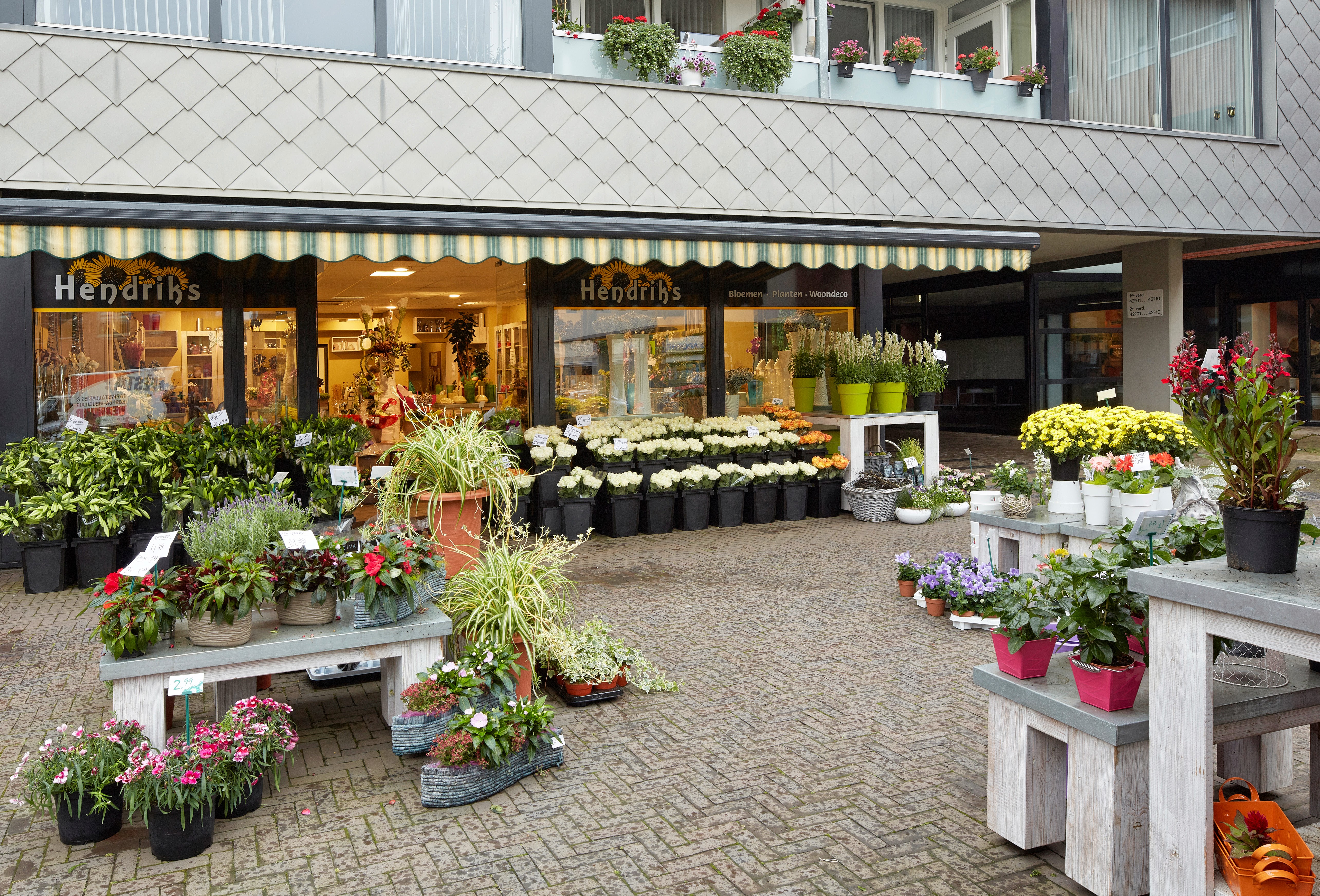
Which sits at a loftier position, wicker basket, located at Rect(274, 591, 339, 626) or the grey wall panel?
the grey wall panel

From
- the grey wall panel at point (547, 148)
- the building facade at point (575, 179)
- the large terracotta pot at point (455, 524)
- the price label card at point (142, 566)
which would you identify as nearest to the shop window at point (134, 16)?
the building facade at point (575, 179)

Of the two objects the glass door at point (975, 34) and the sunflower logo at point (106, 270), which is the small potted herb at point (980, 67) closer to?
the glass door at point (975, 34)

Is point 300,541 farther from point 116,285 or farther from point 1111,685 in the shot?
point 116,285

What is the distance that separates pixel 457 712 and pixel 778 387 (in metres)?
8.75

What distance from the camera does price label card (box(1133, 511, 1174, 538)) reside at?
4934mm

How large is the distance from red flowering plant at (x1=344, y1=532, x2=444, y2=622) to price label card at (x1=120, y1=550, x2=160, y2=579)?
0.78m

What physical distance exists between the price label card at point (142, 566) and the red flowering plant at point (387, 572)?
0.78 meters


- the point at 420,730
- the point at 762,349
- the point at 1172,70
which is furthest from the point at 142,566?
the point at 1172,70

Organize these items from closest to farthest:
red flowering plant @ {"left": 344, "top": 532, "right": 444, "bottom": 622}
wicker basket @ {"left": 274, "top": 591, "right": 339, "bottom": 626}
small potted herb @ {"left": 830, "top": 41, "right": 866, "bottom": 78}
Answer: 1. red flowering plant @ {"left": 344, "top": 532, "right": 444, "bottom": 622}
2. wicker basket @ {"left": 274, "top": 591, "right": 339, "bottom": 626}
3. small potted herb @ {"left": 830, "top": 41, "right": 866, "bottom": 78}

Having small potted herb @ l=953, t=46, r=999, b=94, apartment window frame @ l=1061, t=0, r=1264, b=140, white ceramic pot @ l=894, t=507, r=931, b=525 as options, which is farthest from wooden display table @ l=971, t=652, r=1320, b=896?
apartment window frame @ l=1061, t=0, r=1264, b=140

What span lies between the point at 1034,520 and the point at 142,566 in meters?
5.27

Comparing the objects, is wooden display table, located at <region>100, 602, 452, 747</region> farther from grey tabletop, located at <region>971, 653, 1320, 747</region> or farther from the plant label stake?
grey tabletop, located at <region>971, 653, 1320, 747</region>

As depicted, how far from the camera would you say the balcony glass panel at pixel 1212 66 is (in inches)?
571

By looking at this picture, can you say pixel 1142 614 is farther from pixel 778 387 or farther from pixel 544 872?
pixel 778 387
